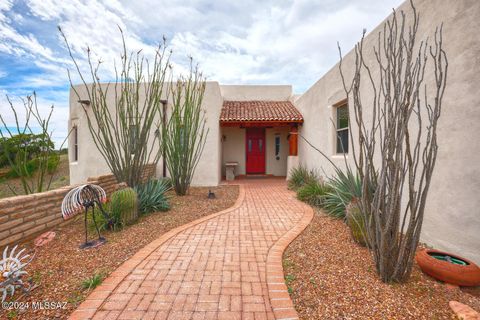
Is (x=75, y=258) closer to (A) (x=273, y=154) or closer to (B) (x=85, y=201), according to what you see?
(B) (x=85, y=201)

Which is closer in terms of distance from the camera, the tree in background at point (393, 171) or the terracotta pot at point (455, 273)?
the tree in background at point (393, 171)

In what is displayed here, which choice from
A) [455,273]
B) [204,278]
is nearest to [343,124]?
[455,273]

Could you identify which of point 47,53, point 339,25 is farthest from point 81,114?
point 339,25

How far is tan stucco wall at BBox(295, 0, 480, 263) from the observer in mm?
2674

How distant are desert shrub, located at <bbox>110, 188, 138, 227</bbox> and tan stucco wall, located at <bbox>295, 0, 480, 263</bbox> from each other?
17.5ft

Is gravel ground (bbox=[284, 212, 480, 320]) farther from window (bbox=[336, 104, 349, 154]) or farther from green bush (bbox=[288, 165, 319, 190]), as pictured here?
green bush (bbox=[288, 165, 319, 190])

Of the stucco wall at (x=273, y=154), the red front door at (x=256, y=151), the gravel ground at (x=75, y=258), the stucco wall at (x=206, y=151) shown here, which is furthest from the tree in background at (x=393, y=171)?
the red front door at (x=256, y=151)

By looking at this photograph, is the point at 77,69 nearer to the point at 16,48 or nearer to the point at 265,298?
the point at 16,48

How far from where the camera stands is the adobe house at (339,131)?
272 centimetres

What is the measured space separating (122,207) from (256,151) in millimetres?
8641

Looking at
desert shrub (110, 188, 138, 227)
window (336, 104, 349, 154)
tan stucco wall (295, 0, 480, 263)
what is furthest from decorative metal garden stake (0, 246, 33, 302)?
window (336, 104, 349, 154)

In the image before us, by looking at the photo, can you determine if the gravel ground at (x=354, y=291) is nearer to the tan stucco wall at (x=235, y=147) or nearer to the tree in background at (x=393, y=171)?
the tree in background at (x=393, y=171)

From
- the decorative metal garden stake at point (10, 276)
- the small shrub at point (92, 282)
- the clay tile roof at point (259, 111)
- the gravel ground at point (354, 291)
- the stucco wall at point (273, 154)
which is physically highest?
the clay tile roof at point (259, 111)

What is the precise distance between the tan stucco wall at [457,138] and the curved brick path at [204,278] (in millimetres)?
2166
